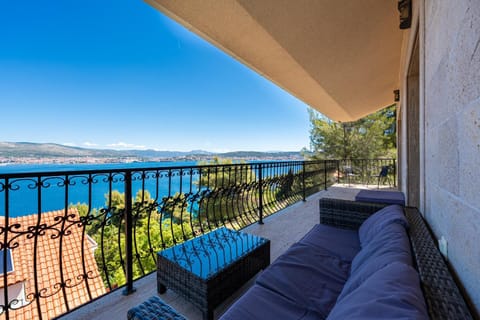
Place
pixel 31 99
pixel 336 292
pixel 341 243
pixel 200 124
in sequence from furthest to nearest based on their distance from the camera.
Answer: pixel 200 124, pixel 31 99, pixel 341 243, pixel 336 292

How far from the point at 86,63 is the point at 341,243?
20.1m

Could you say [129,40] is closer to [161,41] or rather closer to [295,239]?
[161,41]

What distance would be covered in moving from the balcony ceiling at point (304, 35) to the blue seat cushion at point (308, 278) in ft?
6.93

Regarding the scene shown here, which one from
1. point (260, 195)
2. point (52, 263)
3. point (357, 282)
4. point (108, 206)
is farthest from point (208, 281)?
point (52, 263)

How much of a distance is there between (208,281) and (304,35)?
267 centimetres

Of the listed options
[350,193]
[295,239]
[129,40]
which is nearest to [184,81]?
[129,40]

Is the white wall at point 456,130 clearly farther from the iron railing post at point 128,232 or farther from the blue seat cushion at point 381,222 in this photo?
the iron railing post at point 128,232

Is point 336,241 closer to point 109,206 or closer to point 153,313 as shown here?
point 153,313

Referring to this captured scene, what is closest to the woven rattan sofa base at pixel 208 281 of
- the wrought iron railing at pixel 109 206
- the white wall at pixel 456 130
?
the wrought iron railing at pixel 109 206

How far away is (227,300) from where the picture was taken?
174 cm

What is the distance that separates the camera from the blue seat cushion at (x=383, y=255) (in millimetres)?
893

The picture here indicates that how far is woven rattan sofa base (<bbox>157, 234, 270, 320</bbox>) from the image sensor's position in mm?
1390

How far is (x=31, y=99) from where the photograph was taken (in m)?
19.3

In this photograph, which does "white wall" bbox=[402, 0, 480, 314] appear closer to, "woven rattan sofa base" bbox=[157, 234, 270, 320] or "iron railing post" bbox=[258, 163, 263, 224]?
"woven rattan sofa base" bbox=[157, 234, 270, 320]
